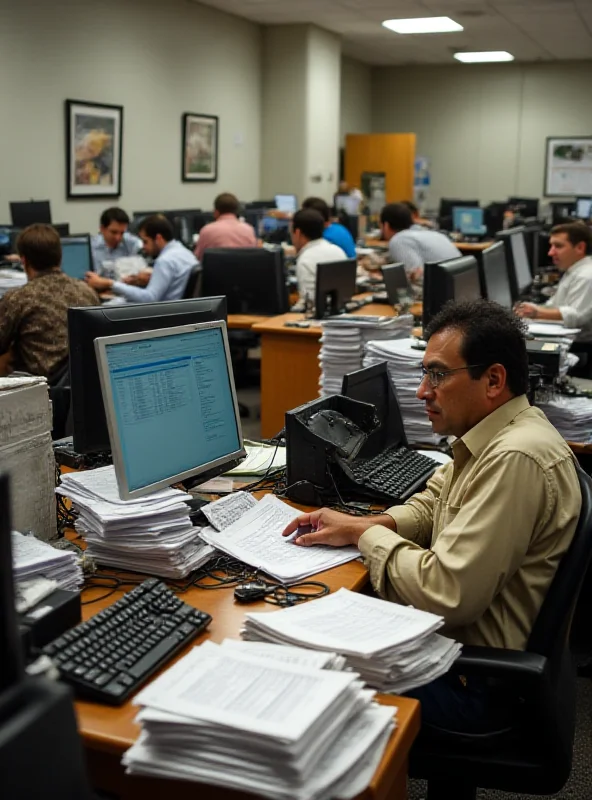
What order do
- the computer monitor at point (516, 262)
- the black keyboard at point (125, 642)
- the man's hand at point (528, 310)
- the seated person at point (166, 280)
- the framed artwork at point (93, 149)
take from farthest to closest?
the framed artwork at point (93, 149), the seated person at point (166, 280), the computer monitor at point (516, 262), the man's hand at point (528, 310), the black keyboard at point (125, 642)

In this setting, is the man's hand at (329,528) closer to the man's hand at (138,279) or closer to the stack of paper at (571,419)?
the stack of paper at (571,419)

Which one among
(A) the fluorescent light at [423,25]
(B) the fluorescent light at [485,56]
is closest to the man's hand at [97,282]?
(A) the fluorescent light at [423,25]

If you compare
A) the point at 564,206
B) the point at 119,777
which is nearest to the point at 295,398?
the point at 119,777

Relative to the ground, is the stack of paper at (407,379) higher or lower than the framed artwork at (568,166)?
lower

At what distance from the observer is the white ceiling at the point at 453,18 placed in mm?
9992

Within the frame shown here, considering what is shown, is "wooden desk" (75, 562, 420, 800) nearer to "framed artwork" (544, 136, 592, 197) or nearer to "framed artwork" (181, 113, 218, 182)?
"framed artwork" (181, 113, 218, 182)

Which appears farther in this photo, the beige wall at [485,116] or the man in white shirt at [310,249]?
the beige wall at [485,116]

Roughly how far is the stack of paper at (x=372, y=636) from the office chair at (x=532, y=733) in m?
0.16

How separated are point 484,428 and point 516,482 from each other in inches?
8.3

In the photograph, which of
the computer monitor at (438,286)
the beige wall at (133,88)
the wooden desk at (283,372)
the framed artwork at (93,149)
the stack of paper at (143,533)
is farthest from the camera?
the framed artwork at (93,149)

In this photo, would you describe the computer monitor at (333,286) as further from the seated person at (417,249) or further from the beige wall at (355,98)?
the beige wall at (355,98)

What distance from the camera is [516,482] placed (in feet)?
5.55

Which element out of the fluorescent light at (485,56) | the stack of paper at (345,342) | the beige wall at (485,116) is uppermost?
the fluorescent light at (485,56)

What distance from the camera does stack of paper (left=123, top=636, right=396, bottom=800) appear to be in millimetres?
1109
